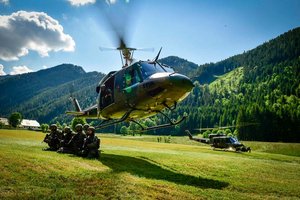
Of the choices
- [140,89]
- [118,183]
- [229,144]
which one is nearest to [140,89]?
[140,89]

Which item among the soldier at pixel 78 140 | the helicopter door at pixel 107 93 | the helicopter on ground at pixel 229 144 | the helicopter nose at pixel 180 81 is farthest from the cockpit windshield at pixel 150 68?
the helicopter on ground at pixel 229 144

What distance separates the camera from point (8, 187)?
29.5 ft

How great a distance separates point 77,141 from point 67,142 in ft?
3.50

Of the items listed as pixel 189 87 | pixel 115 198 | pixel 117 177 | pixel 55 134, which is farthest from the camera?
pixel 55 134

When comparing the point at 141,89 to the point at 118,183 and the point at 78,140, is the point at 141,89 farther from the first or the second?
the point at 118,183


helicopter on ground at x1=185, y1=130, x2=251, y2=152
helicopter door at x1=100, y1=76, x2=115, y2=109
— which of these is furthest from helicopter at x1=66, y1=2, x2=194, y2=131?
helicopter on ground at x1=185, y1=130, x2=251, y2=152

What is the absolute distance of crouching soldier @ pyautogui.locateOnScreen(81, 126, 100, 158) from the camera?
17094mm

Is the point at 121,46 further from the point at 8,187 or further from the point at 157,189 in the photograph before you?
the point at 8,187

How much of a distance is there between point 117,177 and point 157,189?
1.93 meters

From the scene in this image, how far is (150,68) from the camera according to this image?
59.0ft

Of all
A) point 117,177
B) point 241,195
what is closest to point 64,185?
point 117,177

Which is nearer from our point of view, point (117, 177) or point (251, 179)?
point (117, 177)

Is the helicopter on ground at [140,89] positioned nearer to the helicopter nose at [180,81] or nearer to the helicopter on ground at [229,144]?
the helicopter nose at [180,81]

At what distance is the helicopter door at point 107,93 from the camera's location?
2056 cm
